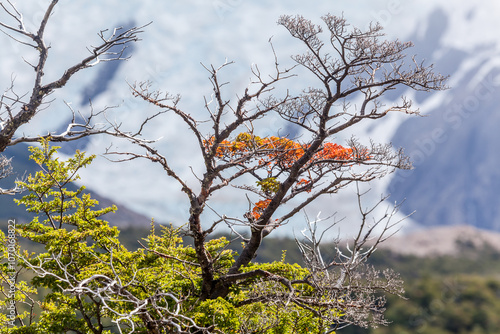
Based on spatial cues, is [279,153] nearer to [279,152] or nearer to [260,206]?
[279,152]

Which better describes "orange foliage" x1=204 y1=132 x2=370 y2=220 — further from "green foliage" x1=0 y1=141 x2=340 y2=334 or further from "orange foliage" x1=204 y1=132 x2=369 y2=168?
"green foliage" x1=0 y1=141 x2=340 y2=334

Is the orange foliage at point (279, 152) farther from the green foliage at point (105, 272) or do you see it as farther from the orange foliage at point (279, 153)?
the green foliage at point (105, 272)

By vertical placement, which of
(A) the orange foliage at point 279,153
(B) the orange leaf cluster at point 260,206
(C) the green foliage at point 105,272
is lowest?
(C) the green foliage at point 105,272

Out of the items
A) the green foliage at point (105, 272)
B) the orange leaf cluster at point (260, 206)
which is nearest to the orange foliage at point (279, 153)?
the orange leaf cluster at point (260, 206)

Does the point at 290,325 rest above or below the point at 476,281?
below

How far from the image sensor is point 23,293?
13797mm

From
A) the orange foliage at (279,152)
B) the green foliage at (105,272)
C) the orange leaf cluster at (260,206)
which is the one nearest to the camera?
the green foliage at (105,272)

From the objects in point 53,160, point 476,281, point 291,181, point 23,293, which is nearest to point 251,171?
point 291,181

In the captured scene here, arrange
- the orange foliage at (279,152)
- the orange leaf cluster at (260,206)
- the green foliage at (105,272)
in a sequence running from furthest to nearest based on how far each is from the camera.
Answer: the orange leaf cluster at (260,206)
the orange foliage at (279,152)
the green foliage at (105,272)

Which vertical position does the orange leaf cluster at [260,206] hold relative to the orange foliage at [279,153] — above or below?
below

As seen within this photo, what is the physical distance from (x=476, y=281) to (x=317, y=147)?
1293 inches

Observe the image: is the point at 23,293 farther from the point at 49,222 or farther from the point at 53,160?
the point at 53,160

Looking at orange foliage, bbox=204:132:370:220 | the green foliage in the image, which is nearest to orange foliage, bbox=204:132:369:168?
orange foliage, bbox=204:132:370:220

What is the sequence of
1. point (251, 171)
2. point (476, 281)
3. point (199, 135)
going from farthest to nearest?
point (476, 281) < point (251, 171) < point (199, 135)
